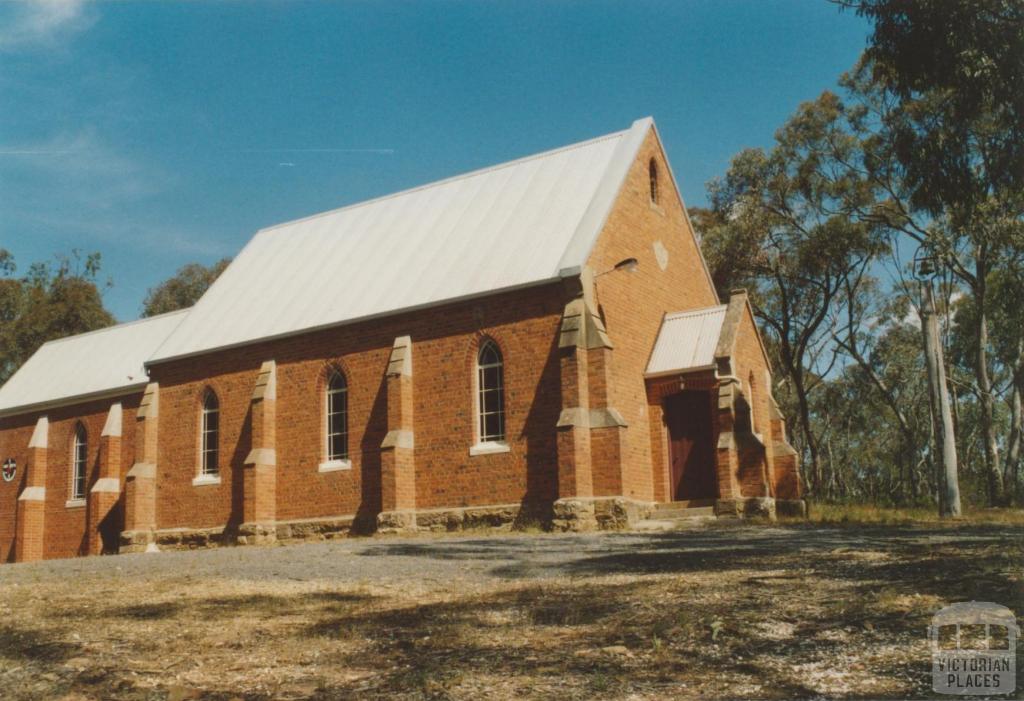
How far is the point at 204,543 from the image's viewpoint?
90.0ft

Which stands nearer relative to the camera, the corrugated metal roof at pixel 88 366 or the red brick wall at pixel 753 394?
the red brick wall at pixel 753 394

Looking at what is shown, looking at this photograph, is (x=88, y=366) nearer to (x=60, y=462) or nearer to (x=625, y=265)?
(x=60, y=462)

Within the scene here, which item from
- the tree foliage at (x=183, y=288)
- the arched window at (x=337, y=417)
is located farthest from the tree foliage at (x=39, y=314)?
the arched window at (x=337, y=417)

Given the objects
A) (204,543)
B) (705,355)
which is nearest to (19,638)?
(705,355)

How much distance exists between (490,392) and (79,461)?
18.4 m

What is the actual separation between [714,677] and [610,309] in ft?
55.0

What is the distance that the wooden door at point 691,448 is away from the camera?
23.0 meters

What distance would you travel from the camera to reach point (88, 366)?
119 ft

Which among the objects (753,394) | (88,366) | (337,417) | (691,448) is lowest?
(691,448)

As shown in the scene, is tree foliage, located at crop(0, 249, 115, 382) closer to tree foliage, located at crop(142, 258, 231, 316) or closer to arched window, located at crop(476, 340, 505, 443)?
tree foliage, located at crop(142, 258, 231, 316)

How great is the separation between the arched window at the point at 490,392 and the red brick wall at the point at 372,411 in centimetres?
24

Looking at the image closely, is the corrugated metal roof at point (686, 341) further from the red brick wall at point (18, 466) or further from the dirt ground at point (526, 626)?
the red brick wall at point (18, 466)

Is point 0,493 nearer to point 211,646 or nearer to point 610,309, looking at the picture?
point 610,309

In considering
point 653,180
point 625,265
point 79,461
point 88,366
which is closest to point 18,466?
point 79,461
